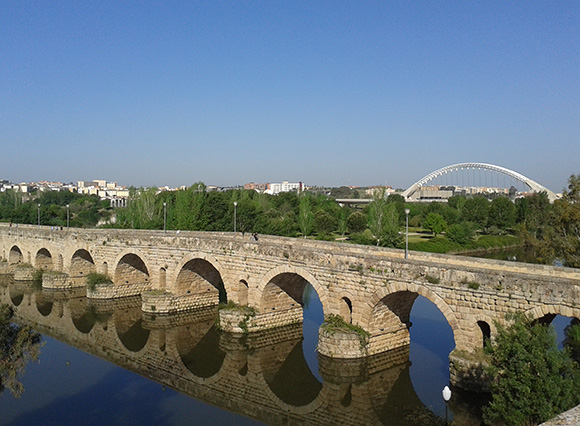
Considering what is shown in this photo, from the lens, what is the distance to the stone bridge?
46.1 feet

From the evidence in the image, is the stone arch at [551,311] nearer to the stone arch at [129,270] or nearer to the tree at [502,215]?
the stone arch at [129,270]

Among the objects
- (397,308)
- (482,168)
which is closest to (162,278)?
(397,308)

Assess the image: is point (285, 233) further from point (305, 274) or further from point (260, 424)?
point (260, 424)

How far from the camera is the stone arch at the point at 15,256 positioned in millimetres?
38197

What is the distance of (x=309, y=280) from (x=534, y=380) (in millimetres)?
10061

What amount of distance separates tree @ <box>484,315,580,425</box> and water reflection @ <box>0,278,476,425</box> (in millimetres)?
4332

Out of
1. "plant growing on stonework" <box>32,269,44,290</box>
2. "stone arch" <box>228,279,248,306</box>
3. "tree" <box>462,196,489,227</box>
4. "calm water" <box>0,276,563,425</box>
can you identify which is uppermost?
"tree" <box>462,196,489,227</box>

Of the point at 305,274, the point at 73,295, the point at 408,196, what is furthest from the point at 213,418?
the point at 408,196

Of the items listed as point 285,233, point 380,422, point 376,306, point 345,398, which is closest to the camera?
point 380,422

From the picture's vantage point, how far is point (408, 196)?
12575 cm

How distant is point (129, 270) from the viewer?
2948cm

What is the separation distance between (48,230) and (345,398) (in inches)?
1048

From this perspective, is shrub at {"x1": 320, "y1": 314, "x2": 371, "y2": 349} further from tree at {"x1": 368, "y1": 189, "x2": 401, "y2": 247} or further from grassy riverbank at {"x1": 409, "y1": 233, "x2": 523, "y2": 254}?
grassy riverbank at {"x1": 409, "y1": 233, "x2": 523, "y2": 254}

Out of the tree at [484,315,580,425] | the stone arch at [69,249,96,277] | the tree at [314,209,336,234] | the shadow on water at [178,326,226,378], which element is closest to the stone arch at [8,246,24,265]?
the stone arch at [69,249,96,277]
